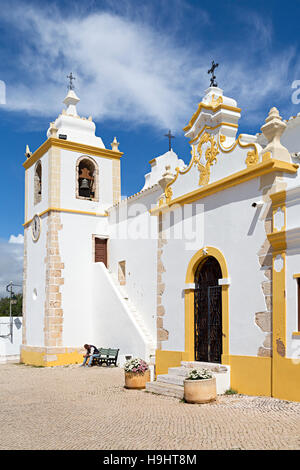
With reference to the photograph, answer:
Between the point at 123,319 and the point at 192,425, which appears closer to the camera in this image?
the point at 192,425

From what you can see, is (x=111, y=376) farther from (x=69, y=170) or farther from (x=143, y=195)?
(x=69, y=170)

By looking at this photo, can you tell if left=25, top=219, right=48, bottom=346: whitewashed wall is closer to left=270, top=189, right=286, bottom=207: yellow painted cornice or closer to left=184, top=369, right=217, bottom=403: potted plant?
left=184, top=369, right=217, bottom=403: potted plant

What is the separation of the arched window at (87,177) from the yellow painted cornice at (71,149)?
362mm

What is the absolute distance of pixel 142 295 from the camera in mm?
17797

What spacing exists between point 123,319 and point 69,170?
6678mm

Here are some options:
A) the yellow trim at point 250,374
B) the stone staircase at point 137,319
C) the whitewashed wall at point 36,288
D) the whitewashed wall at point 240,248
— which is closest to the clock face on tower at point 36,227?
the whitewashed wall at point 36,288

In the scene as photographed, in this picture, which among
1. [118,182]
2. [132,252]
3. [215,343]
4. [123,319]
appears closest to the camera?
[215,343]

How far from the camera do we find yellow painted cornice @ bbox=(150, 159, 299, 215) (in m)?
→ 9.91

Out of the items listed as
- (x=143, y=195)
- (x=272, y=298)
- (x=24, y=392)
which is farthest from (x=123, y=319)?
(x=272, y=298)

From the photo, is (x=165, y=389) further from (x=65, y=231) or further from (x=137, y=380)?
(x=65, y=231)

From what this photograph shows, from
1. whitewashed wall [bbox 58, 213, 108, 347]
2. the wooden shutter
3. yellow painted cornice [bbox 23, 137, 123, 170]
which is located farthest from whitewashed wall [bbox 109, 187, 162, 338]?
yellow painted cornice [bbox 23, 137, 123, 170]

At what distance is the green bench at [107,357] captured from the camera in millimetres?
17359

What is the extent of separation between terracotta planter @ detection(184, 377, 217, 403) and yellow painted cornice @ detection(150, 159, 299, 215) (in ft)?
13.8

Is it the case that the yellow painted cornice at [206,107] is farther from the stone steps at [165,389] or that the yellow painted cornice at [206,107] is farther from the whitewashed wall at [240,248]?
the stone steps at [165,389]
